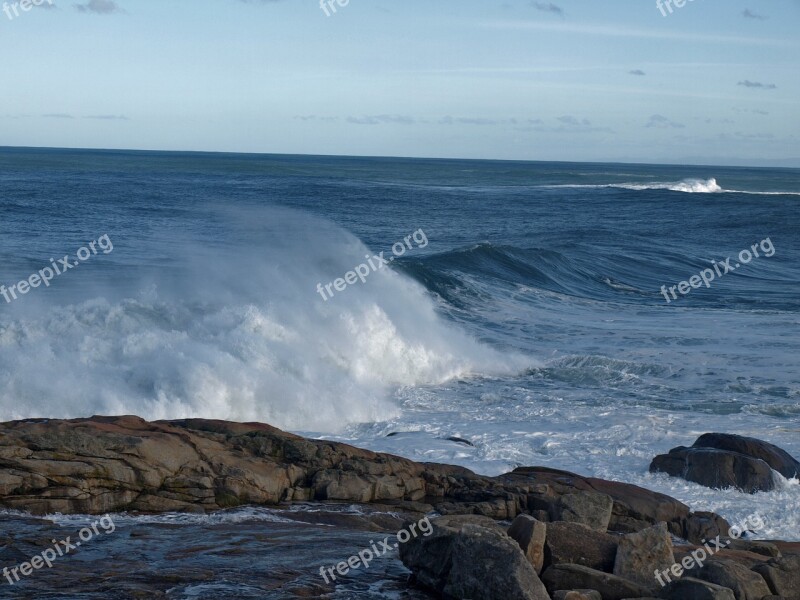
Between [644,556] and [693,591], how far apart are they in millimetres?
630

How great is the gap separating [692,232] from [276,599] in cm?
3943

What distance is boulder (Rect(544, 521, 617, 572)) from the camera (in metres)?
6.85

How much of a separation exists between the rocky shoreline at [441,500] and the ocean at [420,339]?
4.00 ft

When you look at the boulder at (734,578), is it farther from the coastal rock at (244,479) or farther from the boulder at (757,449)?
the boulder at (757,449)

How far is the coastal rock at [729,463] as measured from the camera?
34.9 ft

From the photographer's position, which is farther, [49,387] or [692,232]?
[692,232]

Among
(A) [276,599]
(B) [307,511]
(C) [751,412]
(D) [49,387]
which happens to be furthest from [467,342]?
(A) [276,599]

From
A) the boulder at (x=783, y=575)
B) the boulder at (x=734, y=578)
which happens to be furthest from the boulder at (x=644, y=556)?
the boulder at (x=783, y=575)

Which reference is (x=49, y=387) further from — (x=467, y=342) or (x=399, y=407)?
(x=467, y=342)

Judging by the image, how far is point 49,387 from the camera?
1260 centimetres

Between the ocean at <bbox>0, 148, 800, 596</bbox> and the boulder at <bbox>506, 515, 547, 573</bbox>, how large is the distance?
12.2 ft

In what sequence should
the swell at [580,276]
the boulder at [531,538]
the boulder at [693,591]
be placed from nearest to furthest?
the boulder at [693,591], the boulder at [531,538], the swell at [580,276]

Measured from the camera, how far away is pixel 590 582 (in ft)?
21.4

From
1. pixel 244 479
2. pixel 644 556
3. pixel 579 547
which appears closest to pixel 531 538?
pixel 579 547
